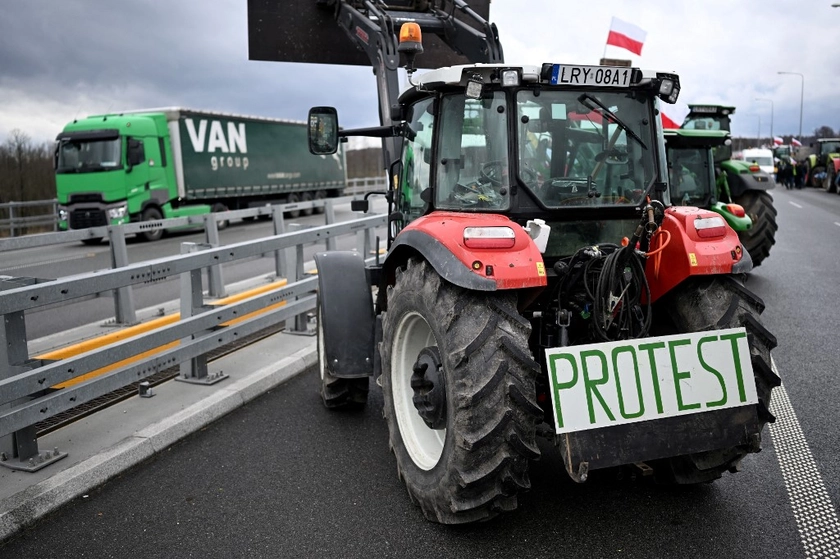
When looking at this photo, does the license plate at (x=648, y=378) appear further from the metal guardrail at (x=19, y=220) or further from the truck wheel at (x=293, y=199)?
the truck wheel at (x=293, y=199)

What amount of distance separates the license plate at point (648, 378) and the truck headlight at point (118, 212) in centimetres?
1929

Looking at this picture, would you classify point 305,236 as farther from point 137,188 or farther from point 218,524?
point 137,188

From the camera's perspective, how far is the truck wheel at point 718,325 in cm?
360

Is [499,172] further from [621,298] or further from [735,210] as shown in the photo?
[735,210]

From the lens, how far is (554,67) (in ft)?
12.3

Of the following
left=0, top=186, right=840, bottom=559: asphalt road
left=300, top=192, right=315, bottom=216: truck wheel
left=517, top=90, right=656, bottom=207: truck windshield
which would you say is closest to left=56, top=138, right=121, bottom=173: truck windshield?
left=300, top=192, right=315, bottom=216: truck wheel

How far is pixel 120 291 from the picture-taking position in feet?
26.4

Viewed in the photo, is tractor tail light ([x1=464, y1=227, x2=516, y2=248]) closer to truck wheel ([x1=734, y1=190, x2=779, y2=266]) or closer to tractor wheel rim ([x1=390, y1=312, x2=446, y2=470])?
tractor wheel rim ([x1=390, y1=312, x2=446, y2=470])

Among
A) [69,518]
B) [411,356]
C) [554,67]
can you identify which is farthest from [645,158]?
[69,518]

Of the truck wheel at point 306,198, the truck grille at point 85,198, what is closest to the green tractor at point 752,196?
the truck grille at point 85,198

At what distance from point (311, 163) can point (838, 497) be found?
26858mm

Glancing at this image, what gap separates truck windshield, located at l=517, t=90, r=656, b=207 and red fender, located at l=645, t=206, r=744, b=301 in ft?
0.95

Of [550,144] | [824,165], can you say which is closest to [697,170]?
[550,144]

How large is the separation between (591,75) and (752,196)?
9.31 metres
